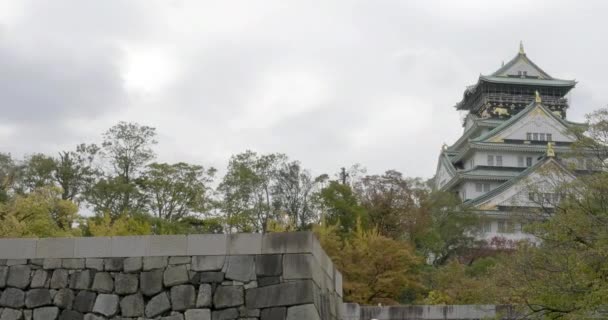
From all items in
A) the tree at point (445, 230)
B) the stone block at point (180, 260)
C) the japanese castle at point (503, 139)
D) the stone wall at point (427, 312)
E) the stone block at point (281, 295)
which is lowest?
the stone wall at point (427, 312)

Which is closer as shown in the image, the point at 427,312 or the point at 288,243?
the point at 288,243

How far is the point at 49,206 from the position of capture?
2906 centimetres

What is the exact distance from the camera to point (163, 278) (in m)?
9.15

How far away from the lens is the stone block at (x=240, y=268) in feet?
29.6

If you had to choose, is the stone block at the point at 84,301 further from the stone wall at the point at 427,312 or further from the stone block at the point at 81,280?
the stone wall at the point at 427,312

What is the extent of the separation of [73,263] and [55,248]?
32 centimetres

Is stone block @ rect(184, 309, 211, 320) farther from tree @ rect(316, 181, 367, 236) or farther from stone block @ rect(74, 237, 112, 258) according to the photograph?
tree @ rect(316, 181, 367, 236)

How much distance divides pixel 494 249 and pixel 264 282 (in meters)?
32.6

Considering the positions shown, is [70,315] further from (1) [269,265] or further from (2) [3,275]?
(1) [269,265]

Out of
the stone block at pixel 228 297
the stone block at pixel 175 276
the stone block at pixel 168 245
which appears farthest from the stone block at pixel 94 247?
the stone block at pixel 228 297

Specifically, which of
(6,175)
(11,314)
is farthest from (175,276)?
(6,175)

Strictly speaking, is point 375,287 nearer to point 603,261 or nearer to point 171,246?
point 603,261

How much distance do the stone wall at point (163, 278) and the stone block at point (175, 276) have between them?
0.04 ft

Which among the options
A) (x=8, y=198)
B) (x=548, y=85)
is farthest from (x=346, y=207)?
(x=548, y=85)
